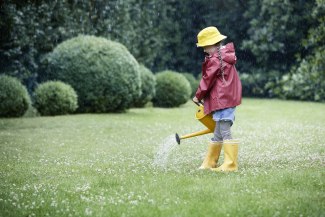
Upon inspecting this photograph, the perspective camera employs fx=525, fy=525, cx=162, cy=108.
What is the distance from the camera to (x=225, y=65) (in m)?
7.21

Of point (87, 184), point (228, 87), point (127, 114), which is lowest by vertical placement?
point (127, 114)

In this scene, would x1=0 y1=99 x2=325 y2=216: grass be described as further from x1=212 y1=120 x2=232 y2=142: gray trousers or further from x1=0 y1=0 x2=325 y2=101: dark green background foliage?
x1=0 y1=0 x2=325 y2=101: dark green background foliage

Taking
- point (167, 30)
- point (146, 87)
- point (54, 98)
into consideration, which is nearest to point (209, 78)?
point (54, 98)

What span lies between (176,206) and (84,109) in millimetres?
13008

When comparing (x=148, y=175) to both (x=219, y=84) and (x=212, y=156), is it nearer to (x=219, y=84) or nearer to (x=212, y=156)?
(x=212, y=156)

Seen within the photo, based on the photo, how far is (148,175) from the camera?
6.87 meters

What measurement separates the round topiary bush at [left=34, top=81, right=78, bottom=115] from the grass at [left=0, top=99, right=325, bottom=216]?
12.4 feet

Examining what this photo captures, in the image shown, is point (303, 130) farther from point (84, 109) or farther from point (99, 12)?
point (99, 12)

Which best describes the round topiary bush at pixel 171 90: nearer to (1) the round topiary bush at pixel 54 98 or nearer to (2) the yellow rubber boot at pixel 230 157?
(1) the round topiary bush at pixel 54 98

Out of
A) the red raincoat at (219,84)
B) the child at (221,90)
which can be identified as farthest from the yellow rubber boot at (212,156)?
the red raincoat at (219,84)

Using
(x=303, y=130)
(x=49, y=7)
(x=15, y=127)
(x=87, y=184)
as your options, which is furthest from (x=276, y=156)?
(x=49, y=7)

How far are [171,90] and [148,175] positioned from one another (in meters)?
15.0

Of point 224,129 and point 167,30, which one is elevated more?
point 167,30

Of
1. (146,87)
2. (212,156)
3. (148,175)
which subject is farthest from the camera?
(146,87)
